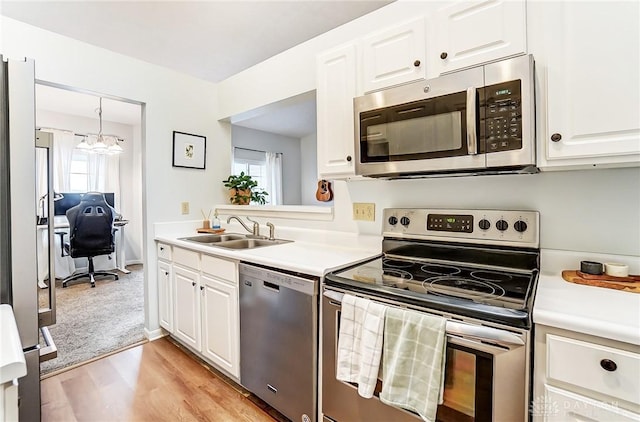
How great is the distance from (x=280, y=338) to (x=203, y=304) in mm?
771

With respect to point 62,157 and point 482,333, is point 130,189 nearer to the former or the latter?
point 62,157

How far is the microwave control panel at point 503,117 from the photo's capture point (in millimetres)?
1139

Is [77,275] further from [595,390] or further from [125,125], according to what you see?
[595,390]

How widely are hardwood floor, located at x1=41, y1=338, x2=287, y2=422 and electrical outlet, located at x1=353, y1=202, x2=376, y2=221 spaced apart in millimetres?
1226

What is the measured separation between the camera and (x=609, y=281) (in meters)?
1.11

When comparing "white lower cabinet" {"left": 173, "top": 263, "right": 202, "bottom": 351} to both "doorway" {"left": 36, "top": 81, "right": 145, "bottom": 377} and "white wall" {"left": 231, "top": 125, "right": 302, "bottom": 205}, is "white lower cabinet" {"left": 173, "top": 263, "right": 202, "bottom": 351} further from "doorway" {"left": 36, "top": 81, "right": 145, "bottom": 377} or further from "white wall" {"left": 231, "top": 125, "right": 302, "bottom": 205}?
"white wall" {"left": 231, "top": 125, "right": 302, "bottom": 205}

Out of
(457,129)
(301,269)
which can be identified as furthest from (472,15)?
(301,269)

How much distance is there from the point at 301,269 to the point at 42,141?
1.22 meters

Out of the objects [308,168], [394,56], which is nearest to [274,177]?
[308,168]

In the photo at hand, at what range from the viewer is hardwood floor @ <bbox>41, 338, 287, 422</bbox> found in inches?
65.7

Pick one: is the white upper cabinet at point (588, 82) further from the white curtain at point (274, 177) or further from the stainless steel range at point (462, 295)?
the white curtain at point (274, 177)

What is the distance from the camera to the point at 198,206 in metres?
2.93

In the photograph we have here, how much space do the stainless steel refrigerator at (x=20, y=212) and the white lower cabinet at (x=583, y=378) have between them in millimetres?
1656

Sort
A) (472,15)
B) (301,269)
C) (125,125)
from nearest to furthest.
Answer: (472,15) < (301,269) < (125,125)
